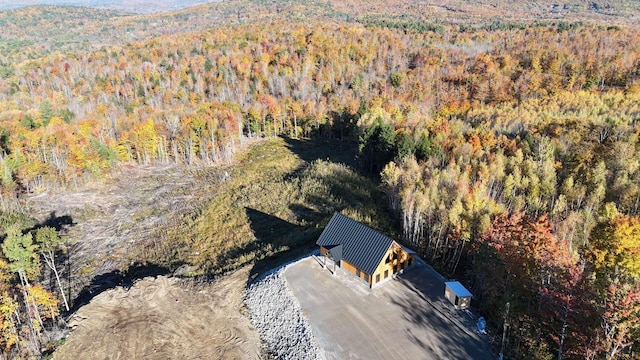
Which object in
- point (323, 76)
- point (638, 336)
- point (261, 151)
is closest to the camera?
point (638, 336)

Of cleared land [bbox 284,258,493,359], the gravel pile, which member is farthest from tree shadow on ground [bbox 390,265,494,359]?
the gravel pile

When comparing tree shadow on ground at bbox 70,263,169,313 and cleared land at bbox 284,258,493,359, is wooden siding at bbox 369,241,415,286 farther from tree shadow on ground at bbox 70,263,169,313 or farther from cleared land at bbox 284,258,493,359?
tree shadow on ground at bbox 70,263,169,313

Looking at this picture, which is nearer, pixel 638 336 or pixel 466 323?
pixel 638 336

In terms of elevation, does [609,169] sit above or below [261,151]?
above

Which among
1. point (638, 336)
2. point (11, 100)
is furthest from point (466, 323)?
point (11, 100)

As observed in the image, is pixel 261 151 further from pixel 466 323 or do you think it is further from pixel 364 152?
pixel 466 323

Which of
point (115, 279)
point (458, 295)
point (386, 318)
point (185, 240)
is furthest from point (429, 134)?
point (115, 279)

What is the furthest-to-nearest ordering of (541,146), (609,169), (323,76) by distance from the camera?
(323,76) → (541,146) → (609,169)
